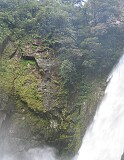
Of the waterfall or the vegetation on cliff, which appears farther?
the vegetation on cliff

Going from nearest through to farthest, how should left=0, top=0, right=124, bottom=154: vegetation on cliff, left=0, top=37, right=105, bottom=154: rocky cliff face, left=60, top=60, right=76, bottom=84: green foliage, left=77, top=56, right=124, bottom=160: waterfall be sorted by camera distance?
left=77, top=56, right=124, bottom=160: waterfall, left=0, top=37, right=105, bottom=154: rocky cliff face, left=0, top=0, right=124, bottom=154: vegetation on cliff, left=60, top=60, right=76, bottom=84: green foliage

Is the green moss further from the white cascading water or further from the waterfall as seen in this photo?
the waterfall

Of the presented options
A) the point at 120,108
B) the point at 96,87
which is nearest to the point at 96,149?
A: the point at 120,108

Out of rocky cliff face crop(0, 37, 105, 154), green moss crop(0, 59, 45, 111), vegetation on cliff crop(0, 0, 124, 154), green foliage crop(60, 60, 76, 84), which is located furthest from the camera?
green foliage crop(60, 60, 76, 84)

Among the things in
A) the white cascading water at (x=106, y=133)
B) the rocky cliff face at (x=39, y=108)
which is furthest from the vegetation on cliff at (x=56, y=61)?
the white cascading water at (x=106, y=133)

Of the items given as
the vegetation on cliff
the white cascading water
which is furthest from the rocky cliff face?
the white cascading water

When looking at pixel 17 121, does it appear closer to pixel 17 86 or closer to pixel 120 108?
pixel 17 86

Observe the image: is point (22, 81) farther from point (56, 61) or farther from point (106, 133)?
point (106, 133)
